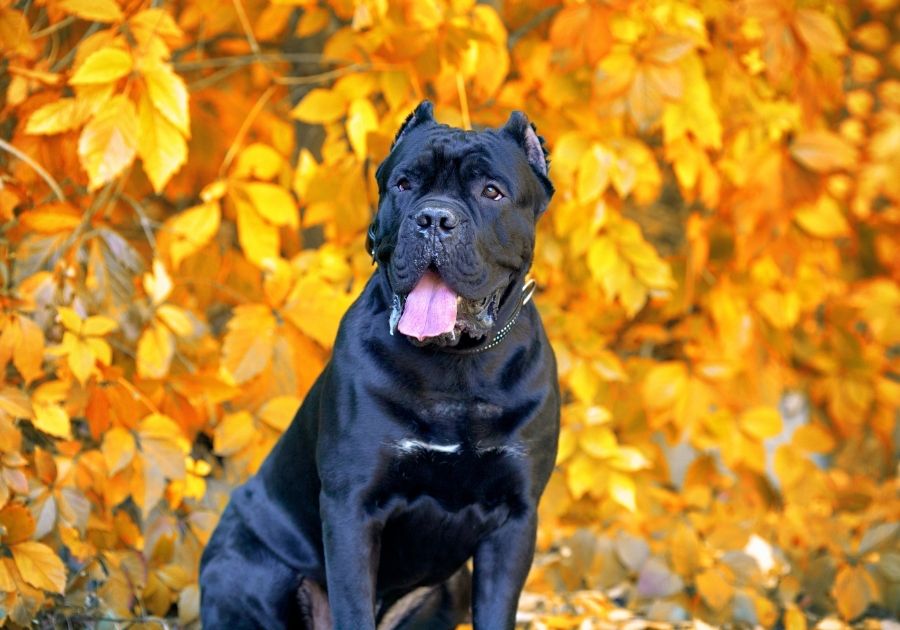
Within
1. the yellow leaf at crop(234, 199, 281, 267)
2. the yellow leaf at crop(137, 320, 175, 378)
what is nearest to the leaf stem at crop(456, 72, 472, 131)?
the yellow leaf at crop(234, 199, 281, 267)

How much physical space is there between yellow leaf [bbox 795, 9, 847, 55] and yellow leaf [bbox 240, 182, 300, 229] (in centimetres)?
159

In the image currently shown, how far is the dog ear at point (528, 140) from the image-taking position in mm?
2539

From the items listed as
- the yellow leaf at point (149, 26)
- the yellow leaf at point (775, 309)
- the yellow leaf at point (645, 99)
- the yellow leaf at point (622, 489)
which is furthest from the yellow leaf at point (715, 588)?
the yellow leaf at point (149, 26)

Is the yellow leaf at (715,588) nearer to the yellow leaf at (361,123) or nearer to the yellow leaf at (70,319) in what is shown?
the yellow leaf at (361,123)

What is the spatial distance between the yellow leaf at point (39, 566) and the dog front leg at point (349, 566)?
26.8 inches

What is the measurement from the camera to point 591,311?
433 cm

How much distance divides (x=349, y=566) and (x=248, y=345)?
40.0 inches

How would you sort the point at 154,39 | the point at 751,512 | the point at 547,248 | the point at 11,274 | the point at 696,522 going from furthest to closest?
the point at 751,512 < the point at 696,522 < the point at 547,248 < the point at 11,274 < the point at 154,39

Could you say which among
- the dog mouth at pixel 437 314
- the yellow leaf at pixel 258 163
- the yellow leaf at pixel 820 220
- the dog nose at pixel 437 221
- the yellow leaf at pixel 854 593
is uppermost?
the dog nose at pixel 437 221

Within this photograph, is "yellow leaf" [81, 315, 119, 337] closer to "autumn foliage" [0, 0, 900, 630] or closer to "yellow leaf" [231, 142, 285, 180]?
"autumn foliage" [0, 0, 900, 630]

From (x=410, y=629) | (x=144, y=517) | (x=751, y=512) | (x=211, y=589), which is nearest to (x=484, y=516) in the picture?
(x=410, y=629)

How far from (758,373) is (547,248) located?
47.5 inches

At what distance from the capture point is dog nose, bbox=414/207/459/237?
89.4 inches

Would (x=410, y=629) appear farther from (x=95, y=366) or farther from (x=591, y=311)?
(x=591, y=311)
